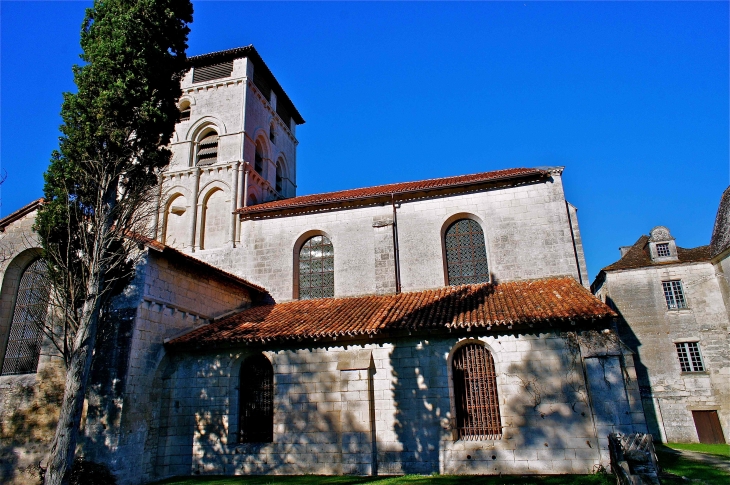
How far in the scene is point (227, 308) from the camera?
664 inches

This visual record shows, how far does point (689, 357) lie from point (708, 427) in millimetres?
3211

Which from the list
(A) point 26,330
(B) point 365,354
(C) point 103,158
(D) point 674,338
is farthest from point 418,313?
(D) point 674,338

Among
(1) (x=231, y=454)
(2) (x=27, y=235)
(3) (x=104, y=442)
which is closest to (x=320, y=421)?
(1) (x=231, y=454)

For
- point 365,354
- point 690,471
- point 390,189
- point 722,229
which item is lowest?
point 690,471

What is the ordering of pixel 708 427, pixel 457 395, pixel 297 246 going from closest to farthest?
1. pixel 457 395
2. pixel 297 246
3. pixel 708 427

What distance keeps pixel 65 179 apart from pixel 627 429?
14582 millimetres

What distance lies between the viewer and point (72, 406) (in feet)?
33.0

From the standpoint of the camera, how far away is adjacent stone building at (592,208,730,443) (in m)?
22.3

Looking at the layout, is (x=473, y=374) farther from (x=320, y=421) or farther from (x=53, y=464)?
(x=53, y=464)

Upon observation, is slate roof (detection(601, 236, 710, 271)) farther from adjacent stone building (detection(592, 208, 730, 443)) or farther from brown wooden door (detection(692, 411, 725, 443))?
brown wooden door (detection(692, 411, 725, 443))

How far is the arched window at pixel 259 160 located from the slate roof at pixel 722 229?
22.7 metres

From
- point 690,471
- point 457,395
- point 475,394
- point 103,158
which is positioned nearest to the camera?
point 103,158

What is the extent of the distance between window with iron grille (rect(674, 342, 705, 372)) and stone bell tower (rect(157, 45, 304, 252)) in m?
→ 21.6

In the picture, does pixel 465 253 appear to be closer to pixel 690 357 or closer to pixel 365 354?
pixel 365 354
